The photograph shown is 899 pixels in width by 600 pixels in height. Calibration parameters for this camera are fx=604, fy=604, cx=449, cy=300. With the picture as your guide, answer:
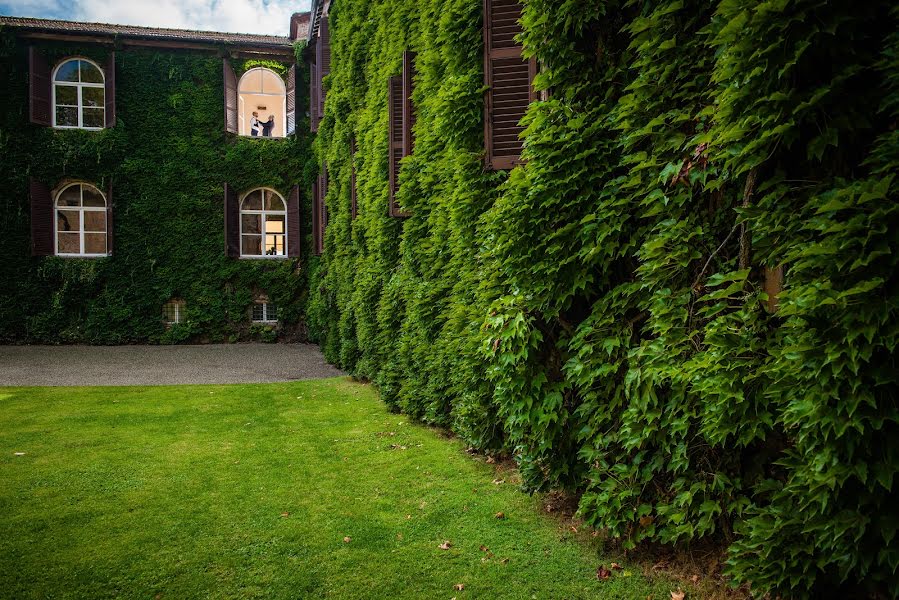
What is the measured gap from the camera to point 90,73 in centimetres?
1914

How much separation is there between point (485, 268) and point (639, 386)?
2.22m

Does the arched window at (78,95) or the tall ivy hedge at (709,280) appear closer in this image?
the tall ivy hedge at (709,280)

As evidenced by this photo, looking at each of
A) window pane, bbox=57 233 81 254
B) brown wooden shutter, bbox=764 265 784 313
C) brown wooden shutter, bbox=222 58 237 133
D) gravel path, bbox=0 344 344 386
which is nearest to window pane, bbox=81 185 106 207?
window pane, bbox=57 233 81 254

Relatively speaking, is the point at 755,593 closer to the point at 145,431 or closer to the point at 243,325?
the point at 145,431

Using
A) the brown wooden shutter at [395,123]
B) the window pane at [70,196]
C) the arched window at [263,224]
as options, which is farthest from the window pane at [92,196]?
the brown wooden shutter at [395,123]

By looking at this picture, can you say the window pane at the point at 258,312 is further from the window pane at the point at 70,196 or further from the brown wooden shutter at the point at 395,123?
the brown wooden shutter at the point at 395,123

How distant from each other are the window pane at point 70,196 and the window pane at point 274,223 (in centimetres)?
571

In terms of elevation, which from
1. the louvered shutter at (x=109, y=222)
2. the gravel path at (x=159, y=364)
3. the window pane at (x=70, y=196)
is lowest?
the gravel path at (x=159, y=364)

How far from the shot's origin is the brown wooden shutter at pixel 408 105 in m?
8.34

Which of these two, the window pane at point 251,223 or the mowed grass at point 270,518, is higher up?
the window pane at point 251,223

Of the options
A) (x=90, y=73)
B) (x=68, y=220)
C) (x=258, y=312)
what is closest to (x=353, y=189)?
(x=258, y=312)

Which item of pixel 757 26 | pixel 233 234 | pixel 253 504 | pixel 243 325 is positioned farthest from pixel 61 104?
pixel 757 26

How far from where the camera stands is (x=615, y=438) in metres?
3.70

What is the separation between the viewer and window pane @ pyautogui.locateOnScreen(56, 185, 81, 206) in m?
19.0
